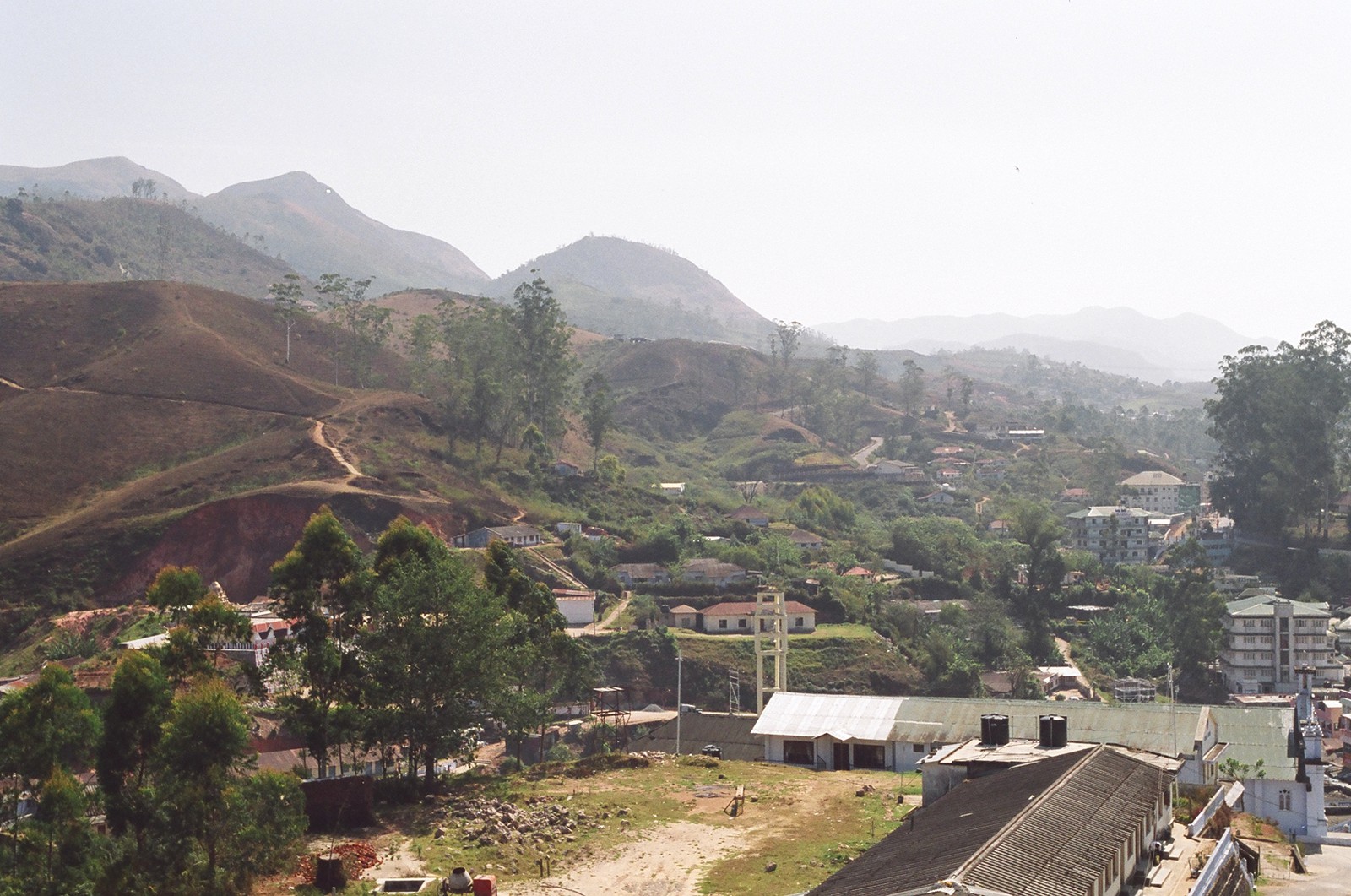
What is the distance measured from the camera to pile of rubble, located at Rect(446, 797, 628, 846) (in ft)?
72.0

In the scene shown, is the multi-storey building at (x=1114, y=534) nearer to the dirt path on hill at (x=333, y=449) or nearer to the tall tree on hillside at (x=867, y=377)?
the dirt path on hill at (x=333, y=449)

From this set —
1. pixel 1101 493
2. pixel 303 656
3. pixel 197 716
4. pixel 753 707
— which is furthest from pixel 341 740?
pixel 1101 493

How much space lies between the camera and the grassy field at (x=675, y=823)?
2053cm

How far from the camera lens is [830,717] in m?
32.2

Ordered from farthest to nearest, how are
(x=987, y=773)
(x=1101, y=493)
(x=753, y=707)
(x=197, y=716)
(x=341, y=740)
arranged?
1. (x=1101, y=493)
2. (x=753, y=707)
3. (x=341, y=740)
4. (x=987, y=773)
5. (x=197, y=716)

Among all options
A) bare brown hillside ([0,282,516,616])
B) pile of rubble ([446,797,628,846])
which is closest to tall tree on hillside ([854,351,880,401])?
bare brown hillside ([0,282,516,616])

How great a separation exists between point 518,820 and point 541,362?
54978mm

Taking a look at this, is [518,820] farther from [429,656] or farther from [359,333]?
[359,333]

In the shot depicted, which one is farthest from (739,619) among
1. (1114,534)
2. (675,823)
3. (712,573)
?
(1114,534)

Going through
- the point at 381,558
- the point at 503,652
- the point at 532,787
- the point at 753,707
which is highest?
the point at 381,558

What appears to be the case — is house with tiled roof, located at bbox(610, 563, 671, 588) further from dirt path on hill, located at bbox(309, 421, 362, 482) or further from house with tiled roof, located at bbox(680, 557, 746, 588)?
dirt path on hill, located at bbox(309, 421, 362, 482)

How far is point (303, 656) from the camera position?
995 inches

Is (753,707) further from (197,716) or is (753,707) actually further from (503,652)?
(197,716)

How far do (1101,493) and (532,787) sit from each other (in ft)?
274
